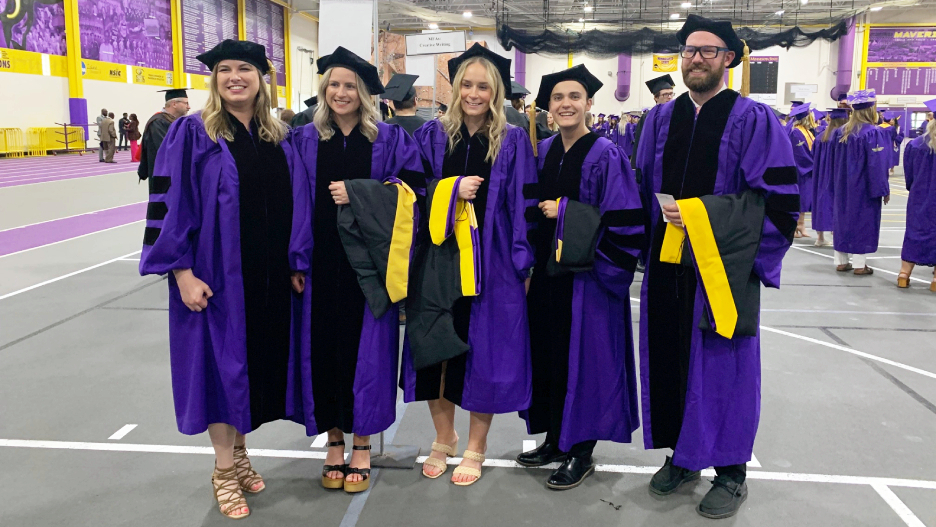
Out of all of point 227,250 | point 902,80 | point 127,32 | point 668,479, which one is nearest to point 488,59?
point 227,250

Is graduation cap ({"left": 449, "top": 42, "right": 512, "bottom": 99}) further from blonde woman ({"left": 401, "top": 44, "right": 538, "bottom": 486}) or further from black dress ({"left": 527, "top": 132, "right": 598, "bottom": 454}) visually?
black dress ({"left": 527, "top": 132, "right": 598, "bottom": 454})

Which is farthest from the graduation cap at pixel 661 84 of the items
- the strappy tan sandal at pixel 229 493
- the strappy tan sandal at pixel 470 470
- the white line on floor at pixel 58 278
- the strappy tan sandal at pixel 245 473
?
the white line on floor at pixel 58 278

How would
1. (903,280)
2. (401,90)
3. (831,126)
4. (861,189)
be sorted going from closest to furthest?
(401,90) < (903,280) < (861,189) < (831,126)

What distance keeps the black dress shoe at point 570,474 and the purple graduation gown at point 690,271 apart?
39cm

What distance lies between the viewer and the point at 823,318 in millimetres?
5512

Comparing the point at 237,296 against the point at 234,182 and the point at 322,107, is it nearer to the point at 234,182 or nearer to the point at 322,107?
the point at 234,182

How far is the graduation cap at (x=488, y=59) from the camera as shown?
273 cm

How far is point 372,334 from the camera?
272 cm

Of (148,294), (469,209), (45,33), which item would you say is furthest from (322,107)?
(45,33)

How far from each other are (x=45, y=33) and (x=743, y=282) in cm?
2112

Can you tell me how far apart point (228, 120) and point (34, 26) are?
1961cm

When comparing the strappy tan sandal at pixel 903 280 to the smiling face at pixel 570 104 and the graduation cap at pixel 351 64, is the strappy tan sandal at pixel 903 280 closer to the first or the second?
the smiling face at pixel 570 104

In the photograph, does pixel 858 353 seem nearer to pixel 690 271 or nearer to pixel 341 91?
pixel 690 271

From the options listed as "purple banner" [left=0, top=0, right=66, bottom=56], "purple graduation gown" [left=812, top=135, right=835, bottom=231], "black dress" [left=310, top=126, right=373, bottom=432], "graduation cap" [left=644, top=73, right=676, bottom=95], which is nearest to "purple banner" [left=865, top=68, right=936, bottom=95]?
"purple graduation gown" [left=812, top=135, right=835, bottom=231]
